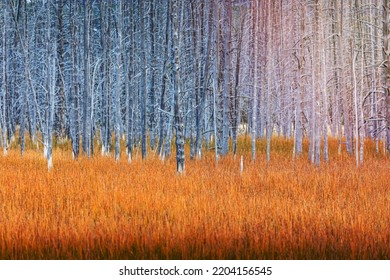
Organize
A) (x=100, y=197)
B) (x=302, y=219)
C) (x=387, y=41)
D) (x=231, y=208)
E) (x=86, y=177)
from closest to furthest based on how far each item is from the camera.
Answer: (x=302, y=219) < (x=231, y=208) < (x=100, y=197) < (x=86, y=177) < (x=387, y=41)

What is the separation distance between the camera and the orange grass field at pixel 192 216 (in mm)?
6199

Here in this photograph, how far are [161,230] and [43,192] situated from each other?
3607 millimetres

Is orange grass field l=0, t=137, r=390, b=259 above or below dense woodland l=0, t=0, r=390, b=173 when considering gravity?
below

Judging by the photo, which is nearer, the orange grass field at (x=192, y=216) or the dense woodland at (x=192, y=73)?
the orange grass field at (x=192, y=216)

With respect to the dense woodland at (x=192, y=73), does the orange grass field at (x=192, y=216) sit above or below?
below

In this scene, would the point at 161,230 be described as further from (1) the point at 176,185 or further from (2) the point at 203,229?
(1) the point at 176,185

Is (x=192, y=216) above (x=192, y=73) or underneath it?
underneath

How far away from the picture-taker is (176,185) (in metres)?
10.2

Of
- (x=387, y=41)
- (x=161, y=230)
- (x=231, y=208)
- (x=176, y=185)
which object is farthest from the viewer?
(x=387, y=41)

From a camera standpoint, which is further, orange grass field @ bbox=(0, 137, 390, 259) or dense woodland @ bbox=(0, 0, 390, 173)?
dense woodland @ bbox=(0, 0, 390, 173)

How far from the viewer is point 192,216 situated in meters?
7.47

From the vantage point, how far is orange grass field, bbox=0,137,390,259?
20.3 feet

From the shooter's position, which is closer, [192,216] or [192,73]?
[192,216]
